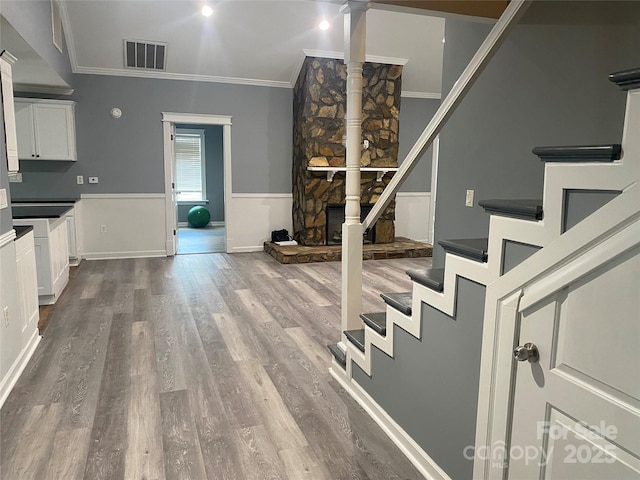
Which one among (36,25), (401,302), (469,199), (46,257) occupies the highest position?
(36,25)

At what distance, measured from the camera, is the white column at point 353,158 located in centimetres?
254

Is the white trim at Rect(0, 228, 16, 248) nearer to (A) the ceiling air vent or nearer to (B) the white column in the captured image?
(B) the white column

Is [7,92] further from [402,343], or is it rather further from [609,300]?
[609,300]

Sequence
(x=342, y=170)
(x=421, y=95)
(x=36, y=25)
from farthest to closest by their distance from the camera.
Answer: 1. (x=421, y=95)
2. (x=342, y=170)
3. (x=36, y=25)

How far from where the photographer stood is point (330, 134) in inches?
269

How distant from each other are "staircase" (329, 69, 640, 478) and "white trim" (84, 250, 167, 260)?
16.5 ft

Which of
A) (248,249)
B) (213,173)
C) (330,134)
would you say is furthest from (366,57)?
(213,173)

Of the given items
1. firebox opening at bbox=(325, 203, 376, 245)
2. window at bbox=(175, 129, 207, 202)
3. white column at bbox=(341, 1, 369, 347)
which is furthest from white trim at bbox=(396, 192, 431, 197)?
white column at bbox=(341, 1, 369, 347)

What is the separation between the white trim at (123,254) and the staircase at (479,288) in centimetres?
503

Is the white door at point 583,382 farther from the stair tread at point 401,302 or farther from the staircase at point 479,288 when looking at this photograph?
the stair tread at point 401,302

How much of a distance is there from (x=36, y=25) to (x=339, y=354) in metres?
3.92

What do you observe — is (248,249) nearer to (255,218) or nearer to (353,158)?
(255,218)

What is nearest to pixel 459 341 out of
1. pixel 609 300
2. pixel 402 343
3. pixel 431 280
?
pixel 431 280

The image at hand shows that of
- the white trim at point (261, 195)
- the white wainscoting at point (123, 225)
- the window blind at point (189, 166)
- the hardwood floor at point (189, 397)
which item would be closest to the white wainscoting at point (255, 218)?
the white trim at point (261, 195)
